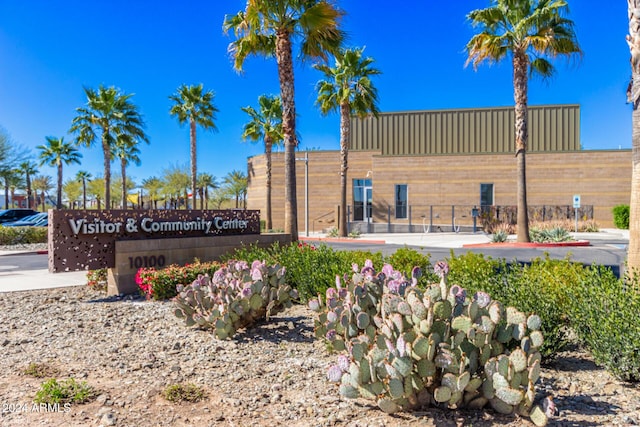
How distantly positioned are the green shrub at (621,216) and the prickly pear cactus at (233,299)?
29.5 meters

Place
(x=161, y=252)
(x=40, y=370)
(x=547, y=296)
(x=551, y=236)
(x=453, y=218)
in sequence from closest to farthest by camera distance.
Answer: (x=40, y=370)
(x=547, y=296)
(x=161, y=252)
(x=551, y=236)
(x=453, y=218)

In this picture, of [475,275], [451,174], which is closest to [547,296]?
[475,275]

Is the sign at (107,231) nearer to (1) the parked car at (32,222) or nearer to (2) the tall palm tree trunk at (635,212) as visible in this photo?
(2) the tall palm tree trunk at (635,212)

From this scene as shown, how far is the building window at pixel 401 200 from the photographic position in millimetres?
34375

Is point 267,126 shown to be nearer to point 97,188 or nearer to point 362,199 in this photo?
point 362,199

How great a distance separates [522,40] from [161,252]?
652 inches

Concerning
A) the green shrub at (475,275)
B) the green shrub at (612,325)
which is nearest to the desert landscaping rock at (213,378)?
the green shrub at (612,325)

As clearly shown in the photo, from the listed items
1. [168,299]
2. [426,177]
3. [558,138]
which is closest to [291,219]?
[168,299]

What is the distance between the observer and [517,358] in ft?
11.2

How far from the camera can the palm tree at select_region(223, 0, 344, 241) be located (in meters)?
14.2

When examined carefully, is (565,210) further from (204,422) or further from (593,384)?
(204,422)

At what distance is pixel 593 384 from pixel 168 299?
6.96 metres

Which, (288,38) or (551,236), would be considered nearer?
(288,38)

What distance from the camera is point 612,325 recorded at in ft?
14.0
